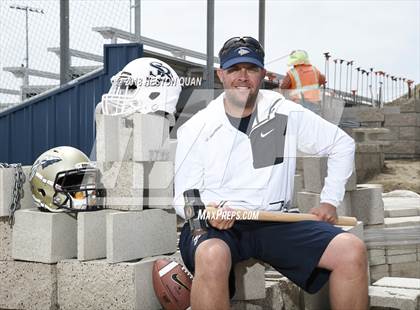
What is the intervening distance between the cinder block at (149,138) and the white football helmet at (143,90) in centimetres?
45

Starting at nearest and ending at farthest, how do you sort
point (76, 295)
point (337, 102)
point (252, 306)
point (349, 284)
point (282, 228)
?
point (349, 284) → point (282, 228) → point (252, 306) → point (76, 295) → point (337, 102)

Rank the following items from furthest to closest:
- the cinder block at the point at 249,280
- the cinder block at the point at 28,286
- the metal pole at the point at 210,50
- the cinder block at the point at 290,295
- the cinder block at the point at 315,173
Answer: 1. the metal pole at the point at 210,50
2. the cinder block at the point at 315,173
3. the cinder block at the point at 28,286
4. the cinder block at the point at 290,295
5. the cinder block at the point at 249,280

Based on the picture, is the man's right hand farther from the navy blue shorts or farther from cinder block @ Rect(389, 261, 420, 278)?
cinder block @ Rect(389, 261, 420, 278)

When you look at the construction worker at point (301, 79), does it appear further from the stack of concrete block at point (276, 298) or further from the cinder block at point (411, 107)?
the cinder block at point (411, 107)

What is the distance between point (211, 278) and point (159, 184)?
4.56 feet

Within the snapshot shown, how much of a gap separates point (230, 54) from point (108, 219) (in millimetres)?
1360

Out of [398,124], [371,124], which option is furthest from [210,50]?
[398,124]

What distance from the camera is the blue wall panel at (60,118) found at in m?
8.20

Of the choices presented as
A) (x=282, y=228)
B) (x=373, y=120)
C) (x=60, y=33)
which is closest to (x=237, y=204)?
(x=282, y=228)

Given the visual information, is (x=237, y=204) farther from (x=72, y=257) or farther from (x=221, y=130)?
(x=72, y=257)

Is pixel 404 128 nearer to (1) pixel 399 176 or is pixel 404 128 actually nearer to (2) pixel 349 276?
(1) pixel 399 176

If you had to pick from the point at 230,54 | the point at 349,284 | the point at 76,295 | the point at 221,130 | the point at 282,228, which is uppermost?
the point at 230,54

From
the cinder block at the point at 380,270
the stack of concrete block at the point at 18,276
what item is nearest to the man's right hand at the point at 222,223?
the stack of concrete block at the point at 18,276

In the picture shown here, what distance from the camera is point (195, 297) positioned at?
3.39 m
